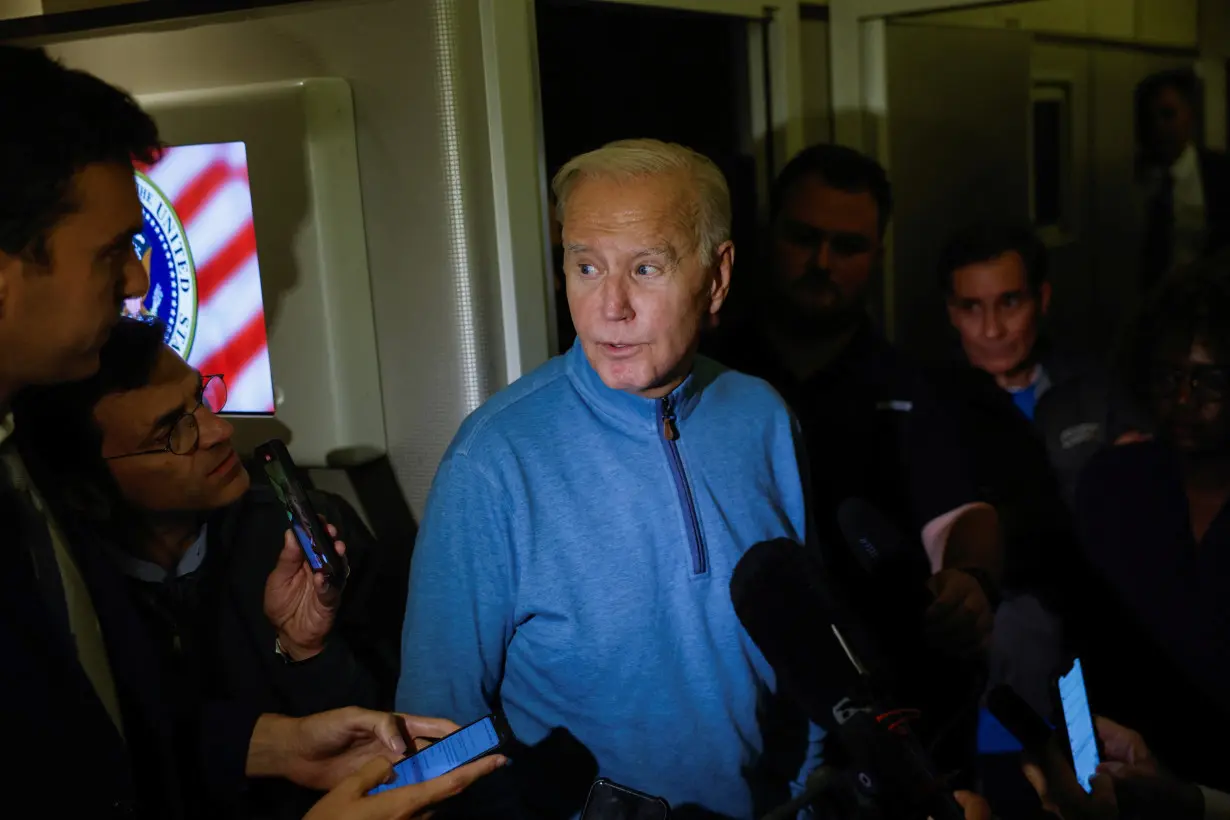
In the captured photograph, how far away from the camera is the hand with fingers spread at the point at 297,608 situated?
55.2 inches

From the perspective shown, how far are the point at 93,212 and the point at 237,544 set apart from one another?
0.57 meters

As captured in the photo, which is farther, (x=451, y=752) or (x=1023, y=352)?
(x=1023, y=352)

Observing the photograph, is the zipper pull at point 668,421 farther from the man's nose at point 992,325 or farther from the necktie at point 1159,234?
the necktie at point 1159,234

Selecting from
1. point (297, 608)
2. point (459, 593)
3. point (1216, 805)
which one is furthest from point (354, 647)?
point (1216, 805)

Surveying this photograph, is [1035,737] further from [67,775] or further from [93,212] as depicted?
[93,212]

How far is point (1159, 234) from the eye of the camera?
7.17 ft

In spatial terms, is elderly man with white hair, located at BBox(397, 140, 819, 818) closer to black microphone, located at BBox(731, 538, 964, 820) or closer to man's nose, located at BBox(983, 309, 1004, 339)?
black microphone, located at BBox(731, 538, 964, 820)

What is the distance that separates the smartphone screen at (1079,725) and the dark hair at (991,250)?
930mm

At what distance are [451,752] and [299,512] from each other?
0.39 meters

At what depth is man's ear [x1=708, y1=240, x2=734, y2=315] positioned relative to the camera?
131 cm

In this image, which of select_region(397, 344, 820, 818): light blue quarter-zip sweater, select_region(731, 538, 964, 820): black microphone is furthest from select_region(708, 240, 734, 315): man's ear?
select_region(731, 538, 964, 820): black microphone

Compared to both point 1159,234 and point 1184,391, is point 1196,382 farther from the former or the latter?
point 1159,234

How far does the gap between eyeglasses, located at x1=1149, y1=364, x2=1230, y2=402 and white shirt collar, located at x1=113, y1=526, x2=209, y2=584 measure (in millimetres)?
1471

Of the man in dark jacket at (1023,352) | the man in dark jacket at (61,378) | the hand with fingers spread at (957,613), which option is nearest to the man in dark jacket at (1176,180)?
the man in dark jacket at (1023,352)
